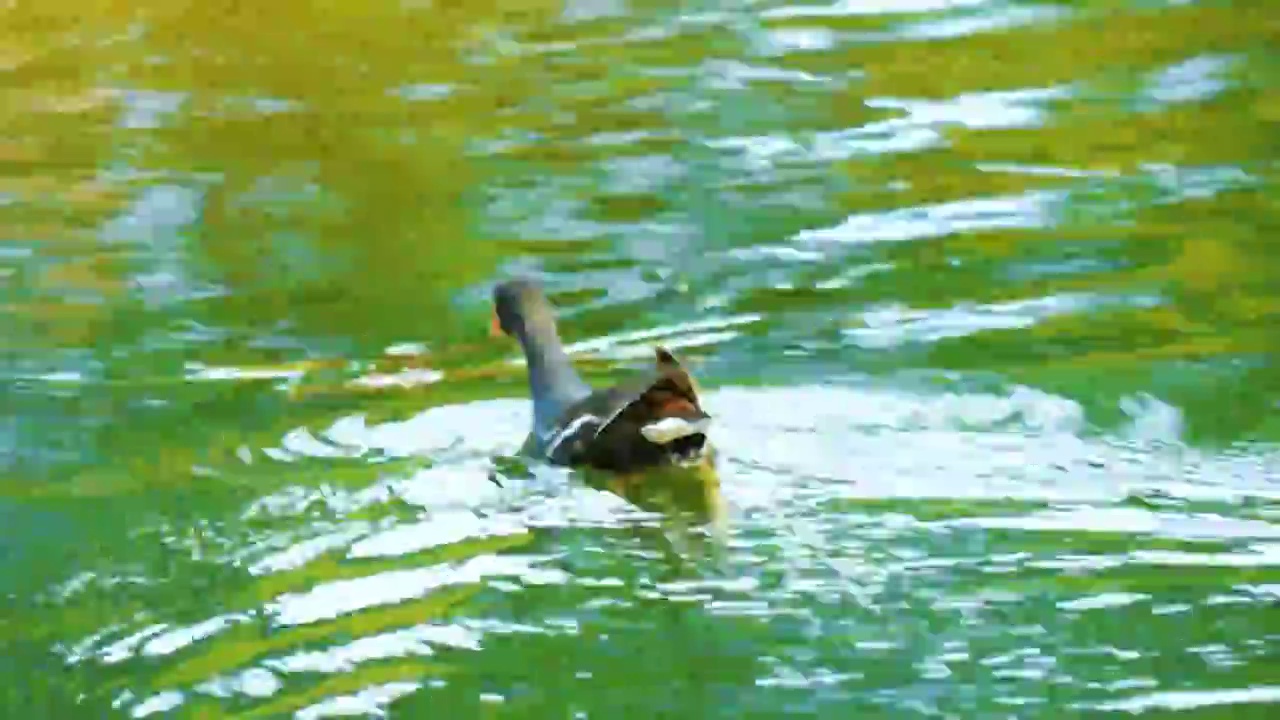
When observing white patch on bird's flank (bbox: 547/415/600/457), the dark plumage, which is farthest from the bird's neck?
white patch on bird's flank (bbox: 547/415/600/457)

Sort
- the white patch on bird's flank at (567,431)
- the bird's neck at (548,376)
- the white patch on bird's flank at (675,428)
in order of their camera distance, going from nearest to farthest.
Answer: the white patch on bird's flank at (675,428), the white patch on bird's flank at (567,431), the bird's neck at (548,376)

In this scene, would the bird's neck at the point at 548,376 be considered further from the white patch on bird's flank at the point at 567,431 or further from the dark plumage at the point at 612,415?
the white patch on bird's flank at the point at 567,431

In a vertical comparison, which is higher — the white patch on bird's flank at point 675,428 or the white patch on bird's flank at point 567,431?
the white patch on bird's flank at point 675,428

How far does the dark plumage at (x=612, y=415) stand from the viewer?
27.1 feet

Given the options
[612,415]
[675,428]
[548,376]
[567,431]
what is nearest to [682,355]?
[548,376]

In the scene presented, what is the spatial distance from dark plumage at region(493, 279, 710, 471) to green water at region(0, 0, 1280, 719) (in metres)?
0.12

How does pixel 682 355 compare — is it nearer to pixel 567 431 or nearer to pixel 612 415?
pixel 567 431

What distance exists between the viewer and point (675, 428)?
823 cm

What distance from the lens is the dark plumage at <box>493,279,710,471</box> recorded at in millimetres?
8250

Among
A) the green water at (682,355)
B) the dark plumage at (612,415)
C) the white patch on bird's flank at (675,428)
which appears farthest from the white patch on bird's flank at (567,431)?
the white patch on bird's flank at (675,428)

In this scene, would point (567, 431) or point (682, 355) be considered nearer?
point (567, 431)

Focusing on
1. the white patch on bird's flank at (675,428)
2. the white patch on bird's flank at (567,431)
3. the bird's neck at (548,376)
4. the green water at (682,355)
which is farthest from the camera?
the bird's neck at (548,376)

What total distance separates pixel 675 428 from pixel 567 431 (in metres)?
0.64

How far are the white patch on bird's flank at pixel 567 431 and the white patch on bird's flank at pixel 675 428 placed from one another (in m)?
0.33
